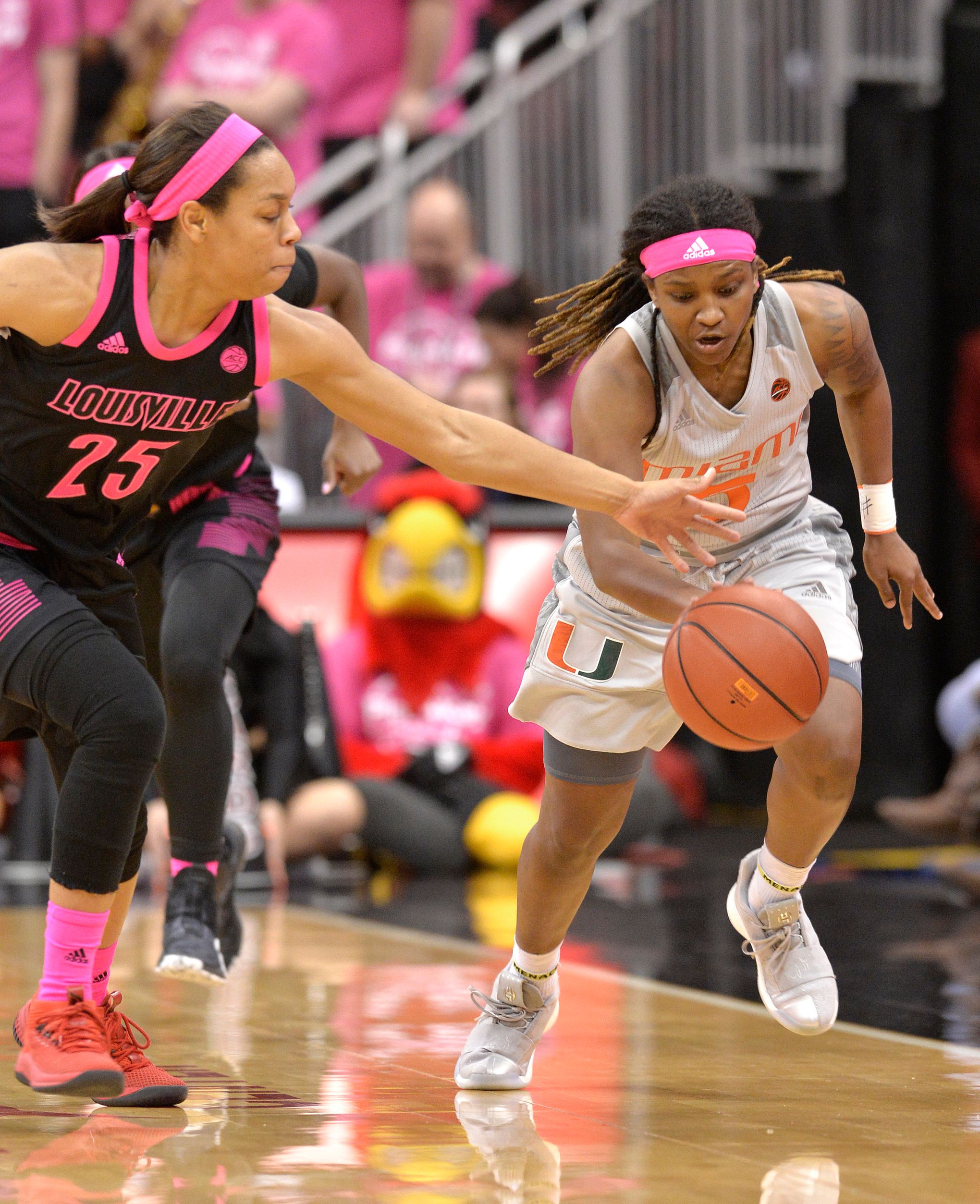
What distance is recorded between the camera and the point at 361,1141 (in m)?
2.97

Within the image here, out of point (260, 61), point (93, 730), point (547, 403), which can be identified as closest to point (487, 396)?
point (547, 403)

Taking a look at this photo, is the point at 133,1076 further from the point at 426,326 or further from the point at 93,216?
the point at 426,326

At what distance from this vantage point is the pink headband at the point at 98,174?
398 cm

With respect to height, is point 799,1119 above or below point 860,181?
below

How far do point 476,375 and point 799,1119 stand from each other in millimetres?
5164

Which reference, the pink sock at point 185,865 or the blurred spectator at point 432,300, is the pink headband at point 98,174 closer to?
the pink sock at point 185,865

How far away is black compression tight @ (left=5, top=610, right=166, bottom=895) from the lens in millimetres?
3004

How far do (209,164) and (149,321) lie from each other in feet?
0.92

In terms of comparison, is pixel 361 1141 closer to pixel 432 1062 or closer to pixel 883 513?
pixel 432 1062

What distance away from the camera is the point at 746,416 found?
357 centimetres

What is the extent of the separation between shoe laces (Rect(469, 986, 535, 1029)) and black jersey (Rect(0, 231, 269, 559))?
117 cm

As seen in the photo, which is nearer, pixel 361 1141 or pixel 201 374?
pixel 361 1141

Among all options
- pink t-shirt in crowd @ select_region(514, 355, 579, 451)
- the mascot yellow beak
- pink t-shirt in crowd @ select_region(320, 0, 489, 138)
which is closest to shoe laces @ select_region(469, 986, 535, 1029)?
the mascot yellow beak

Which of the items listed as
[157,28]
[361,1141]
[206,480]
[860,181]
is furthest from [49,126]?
[361,1141]
